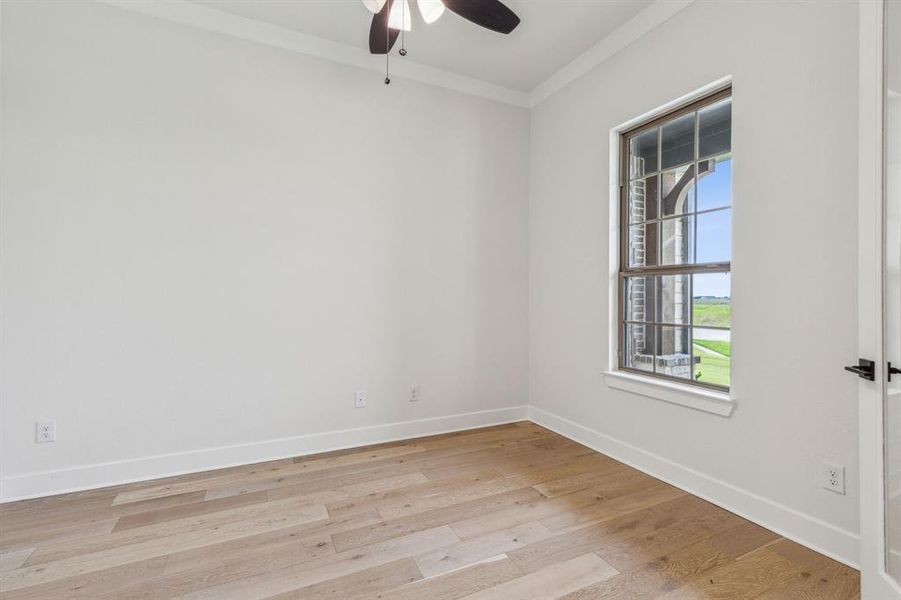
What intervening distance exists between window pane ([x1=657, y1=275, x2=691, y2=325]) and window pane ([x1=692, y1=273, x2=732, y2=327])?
0.20ft

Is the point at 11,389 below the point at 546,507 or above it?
above

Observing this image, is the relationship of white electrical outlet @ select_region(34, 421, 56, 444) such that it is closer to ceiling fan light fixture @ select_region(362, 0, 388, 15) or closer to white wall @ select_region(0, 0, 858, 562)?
white wall @ select_region(0, 0, 858, 562)

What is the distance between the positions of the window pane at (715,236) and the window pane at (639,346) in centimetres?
61

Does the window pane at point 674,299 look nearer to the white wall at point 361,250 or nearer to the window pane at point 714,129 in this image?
the white wall at point 361,250

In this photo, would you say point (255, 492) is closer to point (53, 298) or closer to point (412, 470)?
point (412, 470)

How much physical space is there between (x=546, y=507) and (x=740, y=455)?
1.04 metres

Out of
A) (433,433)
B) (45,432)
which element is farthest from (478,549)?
(45,432)

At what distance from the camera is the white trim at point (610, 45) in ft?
8.36

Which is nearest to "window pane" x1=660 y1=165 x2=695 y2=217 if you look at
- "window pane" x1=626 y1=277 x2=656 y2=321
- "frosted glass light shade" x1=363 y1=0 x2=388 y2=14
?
"window pane" x1=626 y1=277 x2=656 y2=321

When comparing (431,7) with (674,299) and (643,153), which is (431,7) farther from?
(674,299)

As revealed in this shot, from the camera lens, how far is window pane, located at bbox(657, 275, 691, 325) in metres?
2.59

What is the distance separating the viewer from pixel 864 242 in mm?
1446

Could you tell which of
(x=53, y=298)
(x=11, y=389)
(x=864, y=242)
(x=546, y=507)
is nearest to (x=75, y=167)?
(x=53, y=298)

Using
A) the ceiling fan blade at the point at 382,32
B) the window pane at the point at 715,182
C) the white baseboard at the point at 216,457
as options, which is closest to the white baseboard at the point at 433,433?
the white baseboard at the point at 216,457
